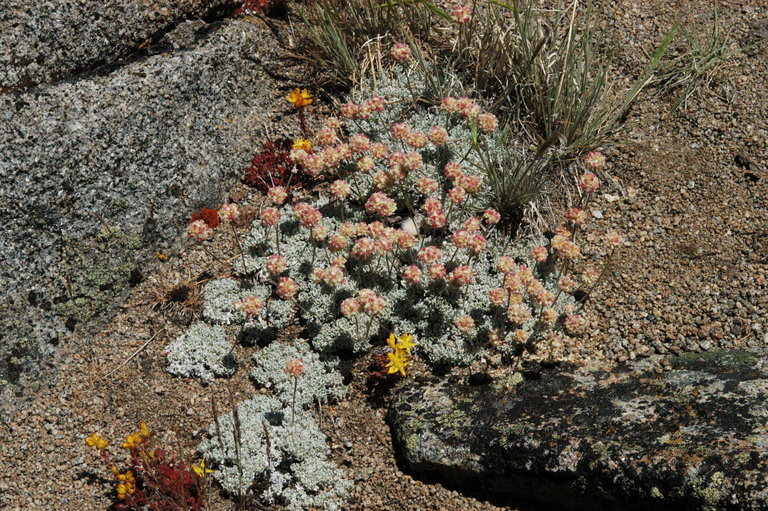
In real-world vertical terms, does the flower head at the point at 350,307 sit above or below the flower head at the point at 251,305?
above

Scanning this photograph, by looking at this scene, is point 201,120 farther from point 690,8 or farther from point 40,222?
point 690,8

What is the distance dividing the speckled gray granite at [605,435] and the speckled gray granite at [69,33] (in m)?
3.54

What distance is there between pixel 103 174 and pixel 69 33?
44.5 inches

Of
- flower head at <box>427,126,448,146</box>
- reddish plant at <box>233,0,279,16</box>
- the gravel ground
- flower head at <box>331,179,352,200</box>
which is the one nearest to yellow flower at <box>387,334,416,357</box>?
the gravel ground

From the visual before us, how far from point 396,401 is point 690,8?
485 cm

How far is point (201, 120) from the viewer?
5.69 meters

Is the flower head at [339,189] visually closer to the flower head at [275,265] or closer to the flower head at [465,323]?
the flower head at [275,265]

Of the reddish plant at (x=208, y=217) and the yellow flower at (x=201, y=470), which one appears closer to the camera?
the yellow flower at (x=201, y=470)

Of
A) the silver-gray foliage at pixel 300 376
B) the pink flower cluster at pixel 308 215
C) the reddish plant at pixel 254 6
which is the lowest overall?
the silver-gray foliage at pixel 300 376

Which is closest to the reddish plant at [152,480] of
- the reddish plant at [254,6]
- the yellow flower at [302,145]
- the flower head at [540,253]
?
the yellow flower at [302,145]

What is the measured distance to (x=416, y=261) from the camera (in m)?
5.33

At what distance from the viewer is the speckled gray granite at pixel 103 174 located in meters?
4.72

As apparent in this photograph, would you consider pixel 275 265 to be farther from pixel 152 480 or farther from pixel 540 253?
pixel 540 253

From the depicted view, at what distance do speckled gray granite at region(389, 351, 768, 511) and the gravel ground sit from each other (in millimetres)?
303
